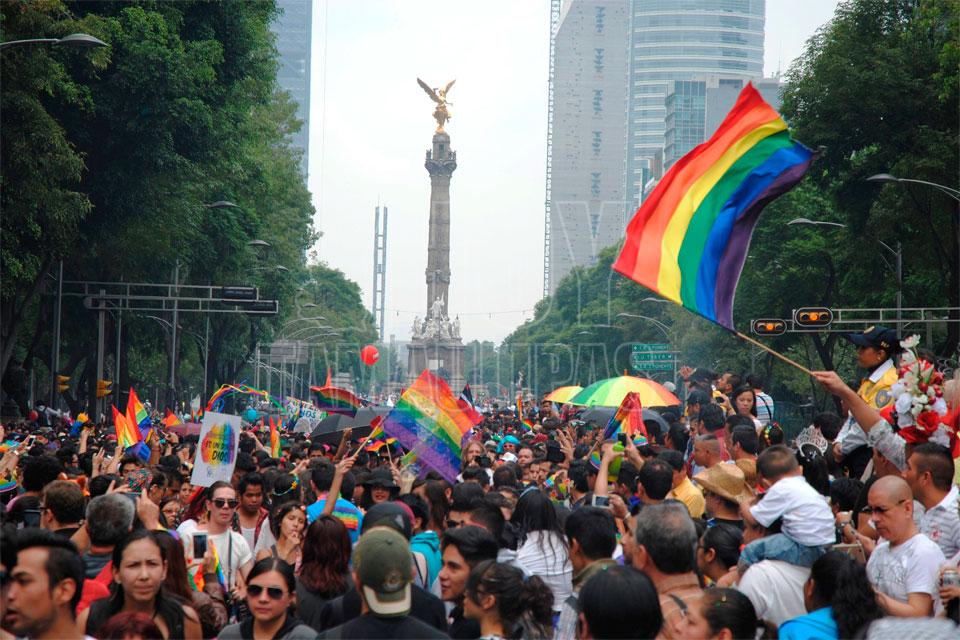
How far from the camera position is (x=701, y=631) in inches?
210

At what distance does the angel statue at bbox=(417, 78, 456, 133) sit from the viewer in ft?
349

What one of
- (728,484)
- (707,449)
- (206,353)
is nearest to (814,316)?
(707,449)

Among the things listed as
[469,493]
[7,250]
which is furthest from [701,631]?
[7,250]

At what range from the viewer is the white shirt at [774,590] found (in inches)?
246

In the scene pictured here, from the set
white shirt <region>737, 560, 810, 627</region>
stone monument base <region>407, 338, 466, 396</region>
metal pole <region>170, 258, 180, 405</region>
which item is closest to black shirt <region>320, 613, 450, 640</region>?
white shirt <region>737, 560, 810, 627</region>

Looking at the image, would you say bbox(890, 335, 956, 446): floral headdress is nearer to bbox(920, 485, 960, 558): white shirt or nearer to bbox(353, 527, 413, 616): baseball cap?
bbox(920, 485, 960, 558): white shirt

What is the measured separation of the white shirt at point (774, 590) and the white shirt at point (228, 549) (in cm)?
362

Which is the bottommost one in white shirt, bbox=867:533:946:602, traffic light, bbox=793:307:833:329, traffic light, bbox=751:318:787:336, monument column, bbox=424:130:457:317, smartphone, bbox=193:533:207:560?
smartphone, bbox=193:533:207:560

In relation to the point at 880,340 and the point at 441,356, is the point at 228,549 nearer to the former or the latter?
the point at 880,340

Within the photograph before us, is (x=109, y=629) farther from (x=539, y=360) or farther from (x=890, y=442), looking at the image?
(x=539, y=360)

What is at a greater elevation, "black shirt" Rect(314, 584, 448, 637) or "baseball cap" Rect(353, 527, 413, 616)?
"baseball cap" Rect(353, 527, 413, 616)

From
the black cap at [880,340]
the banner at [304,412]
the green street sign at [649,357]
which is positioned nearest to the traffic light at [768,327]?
the banner at [304,412]

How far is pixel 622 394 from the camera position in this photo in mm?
17906

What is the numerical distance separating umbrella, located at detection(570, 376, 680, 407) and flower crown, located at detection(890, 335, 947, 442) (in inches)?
386
